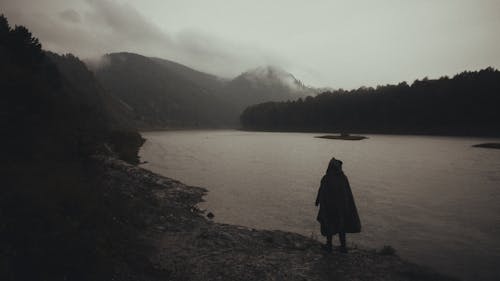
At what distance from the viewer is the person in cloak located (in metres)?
12.7

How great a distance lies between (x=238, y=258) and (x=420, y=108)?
137m

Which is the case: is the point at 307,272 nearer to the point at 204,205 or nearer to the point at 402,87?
the point at 204,205

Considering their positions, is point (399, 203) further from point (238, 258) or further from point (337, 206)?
point (238, 258)

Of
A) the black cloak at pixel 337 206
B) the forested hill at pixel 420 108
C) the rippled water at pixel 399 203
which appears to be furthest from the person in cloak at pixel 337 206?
the forested hill at pixel 420 108

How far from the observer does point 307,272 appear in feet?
36.3

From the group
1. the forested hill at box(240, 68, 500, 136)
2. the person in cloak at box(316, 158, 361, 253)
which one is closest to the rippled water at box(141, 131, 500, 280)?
the person in cloak at box(316, 158, 361, 253)

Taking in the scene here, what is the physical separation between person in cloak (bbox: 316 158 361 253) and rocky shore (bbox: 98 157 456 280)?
114 centimetres

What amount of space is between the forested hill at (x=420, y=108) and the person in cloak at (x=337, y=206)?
117 meters

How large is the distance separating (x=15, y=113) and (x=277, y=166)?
3048 cm

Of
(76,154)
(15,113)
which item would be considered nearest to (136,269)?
(15,113)

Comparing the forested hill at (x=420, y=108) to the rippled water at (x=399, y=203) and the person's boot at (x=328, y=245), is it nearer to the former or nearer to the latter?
the rippled water at (x=399, y=203)

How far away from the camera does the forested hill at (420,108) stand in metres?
110

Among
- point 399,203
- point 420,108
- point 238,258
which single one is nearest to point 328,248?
point 238,258

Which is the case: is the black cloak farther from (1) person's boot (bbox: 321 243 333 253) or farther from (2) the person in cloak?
(1) person's boot (bbox: 321 243 333 253)
